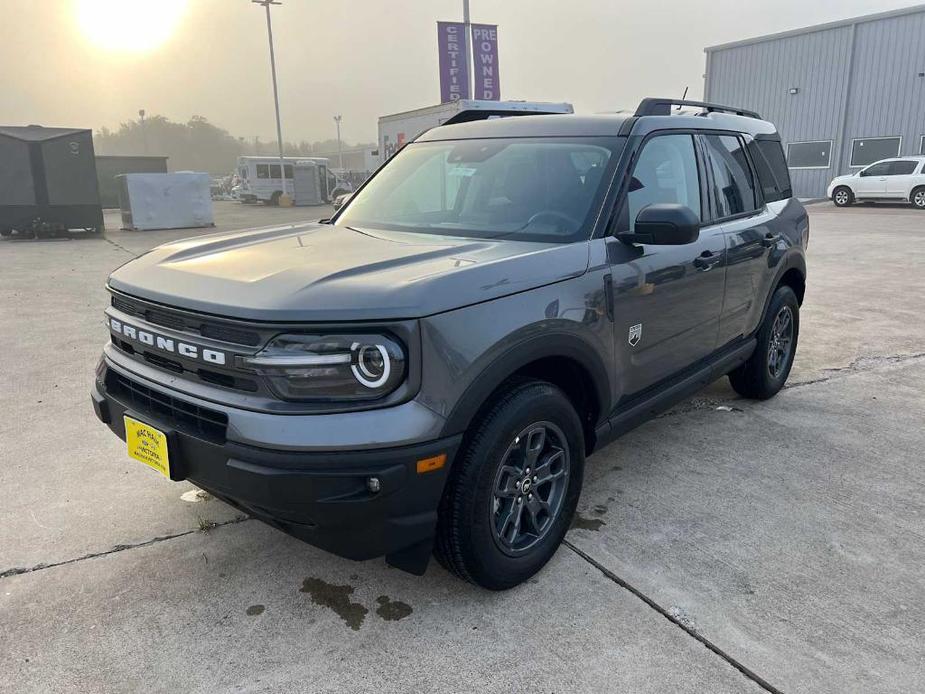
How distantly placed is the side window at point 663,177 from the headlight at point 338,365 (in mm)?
1396

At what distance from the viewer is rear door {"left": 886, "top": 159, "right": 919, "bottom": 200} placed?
21.0m

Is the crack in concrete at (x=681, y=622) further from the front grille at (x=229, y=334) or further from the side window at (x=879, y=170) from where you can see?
the side window at (x=879, y=170)

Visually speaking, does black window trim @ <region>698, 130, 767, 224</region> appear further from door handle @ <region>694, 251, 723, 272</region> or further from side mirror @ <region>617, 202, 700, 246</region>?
side mirror @ <region>617, 202, 700, 246</region>

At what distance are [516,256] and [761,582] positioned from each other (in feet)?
5.26

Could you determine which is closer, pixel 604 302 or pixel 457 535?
pixel 457 535

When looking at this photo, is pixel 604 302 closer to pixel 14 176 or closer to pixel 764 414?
pixel 764 414

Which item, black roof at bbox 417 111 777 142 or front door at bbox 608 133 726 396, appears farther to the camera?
black roof at bbox 417 111 777 142

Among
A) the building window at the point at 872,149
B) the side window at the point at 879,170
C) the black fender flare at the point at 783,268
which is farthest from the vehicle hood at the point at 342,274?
the building window at the point at 872,149

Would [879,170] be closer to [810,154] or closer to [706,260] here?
[810,154]

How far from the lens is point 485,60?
1991cm

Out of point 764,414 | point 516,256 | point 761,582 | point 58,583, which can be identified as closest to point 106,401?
point 58,583

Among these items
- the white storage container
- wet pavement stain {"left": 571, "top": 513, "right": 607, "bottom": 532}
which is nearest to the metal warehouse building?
the white storage container

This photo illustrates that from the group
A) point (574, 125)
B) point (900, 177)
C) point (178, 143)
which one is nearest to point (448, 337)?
point (574, 125)

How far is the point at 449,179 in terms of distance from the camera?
3572 millimetres
